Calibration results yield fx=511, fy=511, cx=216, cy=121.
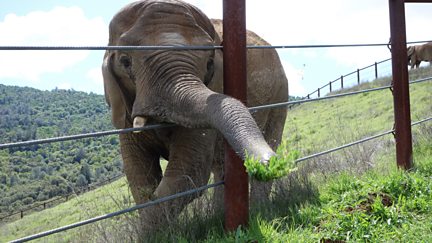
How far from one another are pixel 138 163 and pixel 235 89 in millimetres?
1942

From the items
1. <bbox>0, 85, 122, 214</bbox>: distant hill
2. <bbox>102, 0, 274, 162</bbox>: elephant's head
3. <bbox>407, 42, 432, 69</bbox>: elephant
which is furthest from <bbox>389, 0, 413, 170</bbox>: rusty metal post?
<bbox>407, 42, 432, 69</bbox>: elephant

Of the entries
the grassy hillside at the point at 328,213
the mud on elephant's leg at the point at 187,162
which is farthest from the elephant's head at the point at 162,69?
the grassy hillside at the point at 328,213

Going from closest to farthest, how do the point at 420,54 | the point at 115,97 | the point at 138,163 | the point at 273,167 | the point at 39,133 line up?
the point at 273,167
the point at 115,97
the point at 138,163
the point at 420,54
the point at 39,133

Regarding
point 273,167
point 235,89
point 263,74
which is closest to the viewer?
point 273,167

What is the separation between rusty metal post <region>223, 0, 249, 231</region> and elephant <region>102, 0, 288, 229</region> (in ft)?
0.69

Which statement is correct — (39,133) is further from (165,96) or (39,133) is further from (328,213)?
(328,213)

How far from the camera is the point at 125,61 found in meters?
4.69

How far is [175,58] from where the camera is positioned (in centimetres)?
427

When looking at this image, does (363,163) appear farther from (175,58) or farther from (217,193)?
(175,58)

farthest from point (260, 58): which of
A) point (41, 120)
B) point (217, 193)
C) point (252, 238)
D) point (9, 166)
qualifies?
point (41, 120)

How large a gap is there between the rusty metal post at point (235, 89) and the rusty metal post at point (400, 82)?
278cm

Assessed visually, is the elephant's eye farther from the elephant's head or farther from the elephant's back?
the elephant's back

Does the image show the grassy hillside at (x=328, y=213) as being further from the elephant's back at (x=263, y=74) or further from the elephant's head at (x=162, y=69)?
the elephant's back at (x=263, y=74)

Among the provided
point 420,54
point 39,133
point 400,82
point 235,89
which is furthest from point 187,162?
point 39,133
